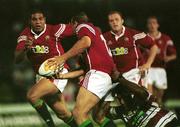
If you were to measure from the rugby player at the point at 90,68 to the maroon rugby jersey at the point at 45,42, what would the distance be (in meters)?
0.86

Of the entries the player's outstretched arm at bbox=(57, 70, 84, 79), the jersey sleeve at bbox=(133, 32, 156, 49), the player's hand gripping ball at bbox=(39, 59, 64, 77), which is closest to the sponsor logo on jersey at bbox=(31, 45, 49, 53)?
the player's outstretched arm at bbox=(57, 70, 84, 79)

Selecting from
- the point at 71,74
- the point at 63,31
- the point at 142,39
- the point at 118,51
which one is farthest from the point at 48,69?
the point at 142,39

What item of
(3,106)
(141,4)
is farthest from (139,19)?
(3,106)

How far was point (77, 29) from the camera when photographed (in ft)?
25.5

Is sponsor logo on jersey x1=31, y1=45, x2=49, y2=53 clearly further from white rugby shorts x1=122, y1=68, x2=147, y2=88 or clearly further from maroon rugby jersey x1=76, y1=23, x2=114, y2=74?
white rugby shorts x1=122, y1=68, x2=147, y2=88

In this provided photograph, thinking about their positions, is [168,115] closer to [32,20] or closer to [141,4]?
[32,20]

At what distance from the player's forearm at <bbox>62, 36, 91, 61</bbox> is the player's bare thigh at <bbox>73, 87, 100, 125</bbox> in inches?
20.9

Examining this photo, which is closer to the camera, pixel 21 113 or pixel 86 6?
pixel 21 113

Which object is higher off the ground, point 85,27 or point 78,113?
point 85,27

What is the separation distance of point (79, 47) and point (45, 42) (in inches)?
60.4

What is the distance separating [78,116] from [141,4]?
1205cm

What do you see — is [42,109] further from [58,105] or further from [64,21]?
[64,21]

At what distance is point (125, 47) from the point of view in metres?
9.45

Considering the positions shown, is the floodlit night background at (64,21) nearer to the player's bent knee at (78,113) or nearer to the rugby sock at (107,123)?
the rugby sock at (107,123)
